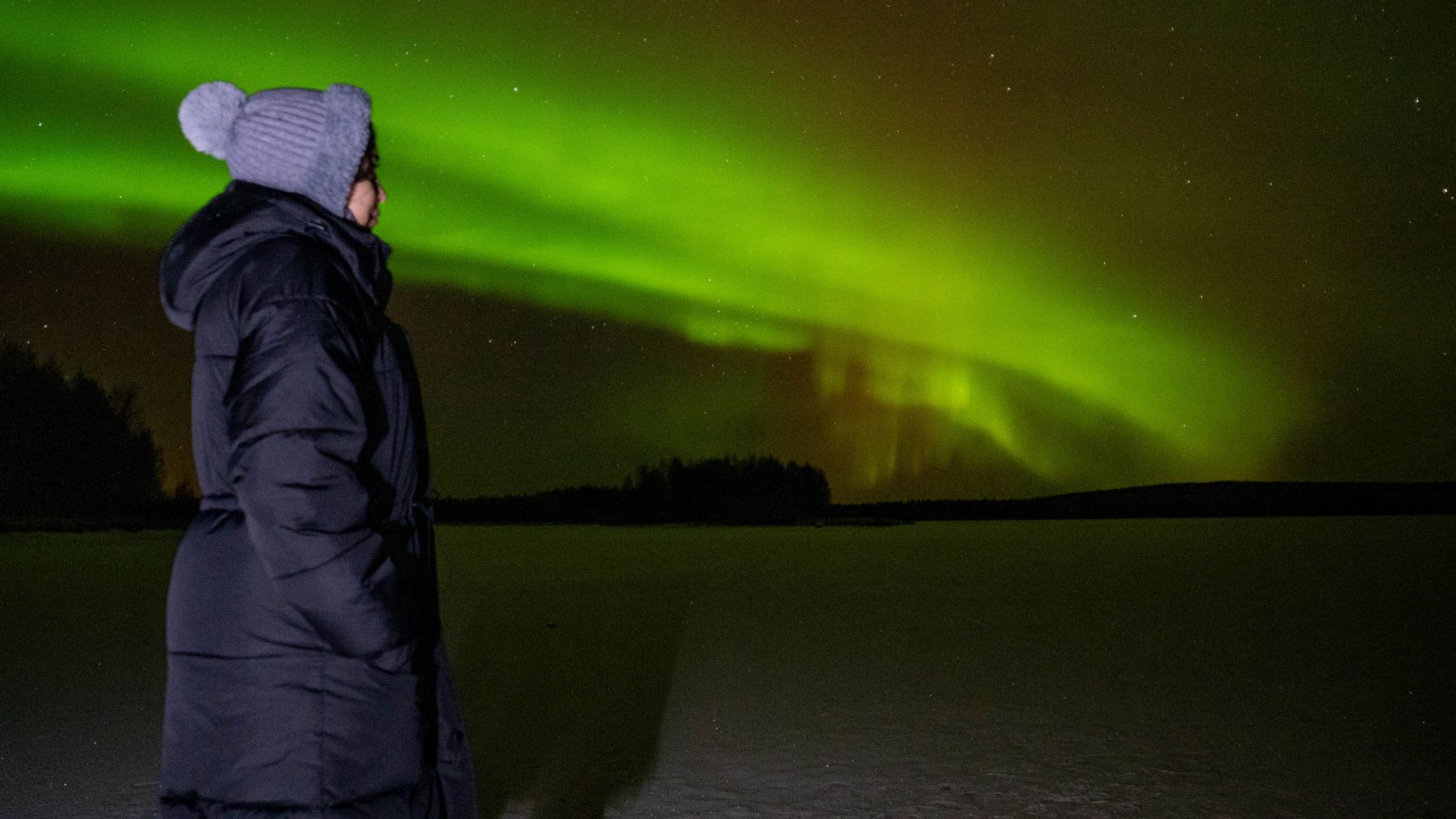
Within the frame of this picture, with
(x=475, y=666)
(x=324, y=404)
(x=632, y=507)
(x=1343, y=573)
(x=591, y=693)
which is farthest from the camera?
(x=632, y=507)

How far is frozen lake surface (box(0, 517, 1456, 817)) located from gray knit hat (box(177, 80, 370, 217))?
3.02 m

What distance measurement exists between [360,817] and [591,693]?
565 cm

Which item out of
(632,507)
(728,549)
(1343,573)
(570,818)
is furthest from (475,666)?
(632,507)

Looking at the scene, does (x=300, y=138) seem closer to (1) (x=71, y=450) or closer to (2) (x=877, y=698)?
(2) (x=877, y=698)

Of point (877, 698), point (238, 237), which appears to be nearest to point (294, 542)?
point (238, 237)

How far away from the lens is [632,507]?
86750mm

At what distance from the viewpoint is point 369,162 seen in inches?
86.5

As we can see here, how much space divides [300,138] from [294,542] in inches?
24.8

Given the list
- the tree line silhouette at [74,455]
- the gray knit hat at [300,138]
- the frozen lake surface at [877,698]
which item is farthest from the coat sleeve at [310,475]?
the tree line silhouette at [74,455]

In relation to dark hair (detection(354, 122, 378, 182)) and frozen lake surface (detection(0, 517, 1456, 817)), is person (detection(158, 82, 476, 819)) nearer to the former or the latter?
dark hair (detection(354, 122, 378, 182))

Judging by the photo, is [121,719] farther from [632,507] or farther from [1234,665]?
[632,507]

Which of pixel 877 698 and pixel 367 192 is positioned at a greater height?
pixel 367 192

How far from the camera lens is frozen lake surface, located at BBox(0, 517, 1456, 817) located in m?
5.07

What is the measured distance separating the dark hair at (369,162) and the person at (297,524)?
6 centimetres
